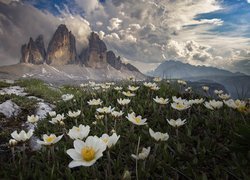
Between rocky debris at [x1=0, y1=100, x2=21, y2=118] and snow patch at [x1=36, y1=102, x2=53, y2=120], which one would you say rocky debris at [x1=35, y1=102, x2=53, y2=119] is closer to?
snow patch at [x1=36, y1=102, x2=53, y2=120]

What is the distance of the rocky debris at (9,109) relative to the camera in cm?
621

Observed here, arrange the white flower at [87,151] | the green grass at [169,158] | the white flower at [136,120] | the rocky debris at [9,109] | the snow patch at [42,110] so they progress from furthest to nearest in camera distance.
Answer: the snow patch at [42,110] < the rocky debris at [9,109] < the white flower at [136,120] < the green grass at [169,158] < the white flower at [87,151]

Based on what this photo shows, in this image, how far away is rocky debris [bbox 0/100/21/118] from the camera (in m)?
6.21

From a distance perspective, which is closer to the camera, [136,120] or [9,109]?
[136,120]

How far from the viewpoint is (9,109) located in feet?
21.3

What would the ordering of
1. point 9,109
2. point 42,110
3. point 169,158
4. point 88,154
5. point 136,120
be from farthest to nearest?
point 42,110 → point 9,109 → point 136,120 → point 169,158 → point 88,154

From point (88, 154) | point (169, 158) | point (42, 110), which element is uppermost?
point (88, 154)

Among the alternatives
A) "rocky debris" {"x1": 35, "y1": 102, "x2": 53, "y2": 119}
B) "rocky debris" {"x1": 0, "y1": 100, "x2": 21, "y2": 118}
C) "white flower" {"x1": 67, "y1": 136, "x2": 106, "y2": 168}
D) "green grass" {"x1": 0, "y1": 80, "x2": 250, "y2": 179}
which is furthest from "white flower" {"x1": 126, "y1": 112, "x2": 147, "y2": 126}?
"rocky debris" {"x1": 0, "y1": 100, "x2": 21, "y2": 118}

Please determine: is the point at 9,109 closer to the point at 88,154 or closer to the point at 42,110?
the point at 42,110

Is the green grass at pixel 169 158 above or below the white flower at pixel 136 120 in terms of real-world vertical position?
below

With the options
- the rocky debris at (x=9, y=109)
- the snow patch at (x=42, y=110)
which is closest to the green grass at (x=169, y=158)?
the rocky debris at (x=9, y=109)

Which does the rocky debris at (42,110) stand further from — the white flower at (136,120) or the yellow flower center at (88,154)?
the yellow flower center at (88,154)

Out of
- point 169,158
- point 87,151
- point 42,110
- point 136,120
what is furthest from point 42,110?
point 87,151

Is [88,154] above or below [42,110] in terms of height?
above
